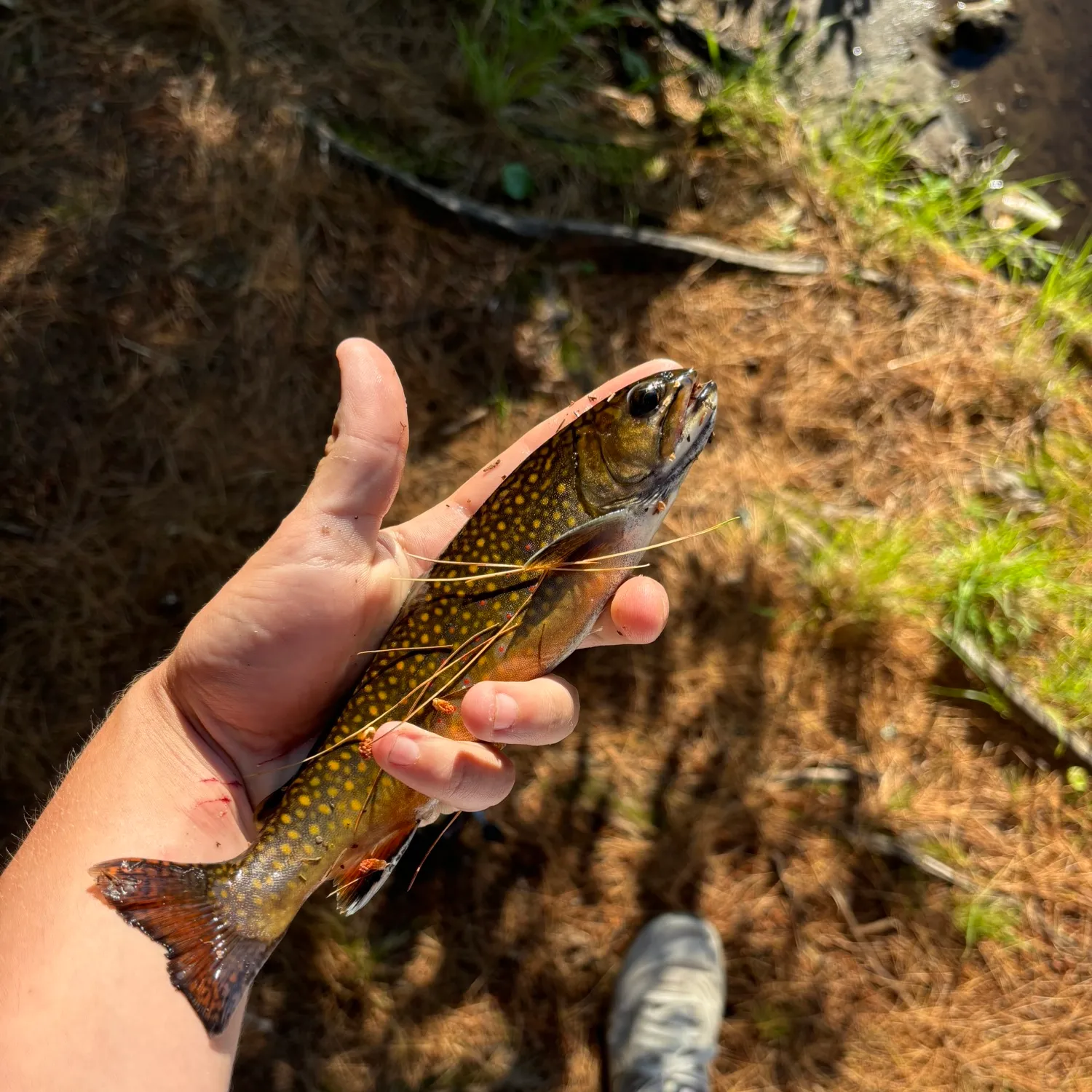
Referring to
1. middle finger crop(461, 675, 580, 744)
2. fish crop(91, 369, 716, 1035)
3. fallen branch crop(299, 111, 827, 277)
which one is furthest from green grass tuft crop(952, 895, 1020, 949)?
fallen branch crop(299, 111, 827, 277)

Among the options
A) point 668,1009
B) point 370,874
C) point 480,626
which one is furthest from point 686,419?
point 668,1009

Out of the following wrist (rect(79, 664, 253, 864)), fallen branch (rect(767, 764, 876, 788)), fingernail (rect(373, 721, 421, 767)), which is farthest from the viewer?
fallen branch (rect(767, 764, 876, 788))

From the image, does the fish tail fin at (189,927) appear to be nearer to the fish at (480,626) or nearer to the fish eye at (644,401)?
the fish at (480,626)

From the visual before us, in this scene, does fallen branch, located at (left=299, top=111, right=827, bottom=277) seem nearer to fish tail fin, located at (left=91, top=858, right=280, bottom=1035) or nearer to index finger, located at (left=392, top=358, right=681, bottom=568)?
index finger, located at (left=392, top=358, right=681, bottom=568)

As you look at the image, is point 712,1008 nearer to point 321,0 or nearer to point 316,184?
point 316,184

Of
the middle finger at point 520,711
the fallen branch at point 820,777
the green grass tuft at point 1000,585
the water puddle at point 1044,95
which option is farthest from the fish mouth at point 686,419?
the water puddle at point 1044,95
